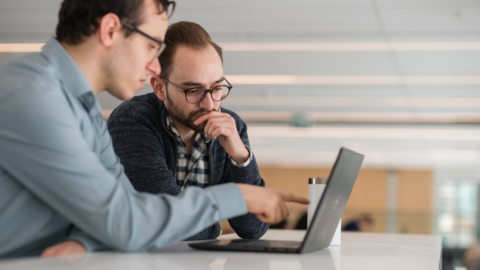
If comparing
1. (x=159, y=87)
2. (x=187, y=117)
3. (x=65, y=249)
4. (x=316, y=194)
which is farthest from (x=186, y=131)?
(x=65, y=249)

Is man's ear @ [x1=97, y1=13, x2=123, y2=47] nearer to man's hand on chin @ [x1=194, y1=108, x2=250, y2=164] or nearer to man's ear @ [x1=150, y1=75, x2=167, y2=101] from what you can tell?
man's hand on chin @ [x1=194, y1=108, x2=250, y2=164]

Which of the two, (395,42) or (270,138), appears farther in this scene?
(270,138)

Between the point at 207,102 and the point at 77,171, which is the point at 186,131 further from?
the point at 77,171

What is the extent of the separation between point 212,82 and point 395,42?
2.98 meters

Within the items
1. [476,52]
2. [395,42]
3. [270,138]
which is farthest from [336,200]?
[270,138]

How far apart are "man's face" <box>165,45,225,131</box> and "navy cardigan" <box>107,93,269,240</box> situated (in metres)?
0.07

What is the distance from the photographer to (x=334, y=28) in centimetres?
385

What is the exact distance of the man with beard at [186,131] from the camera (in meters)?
1.40

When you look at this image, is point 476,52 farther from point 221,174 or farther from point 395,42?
point 221,174

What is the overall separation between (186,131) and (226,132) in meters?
0.25

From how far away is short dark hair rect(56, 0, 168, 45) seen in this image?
3.27 ft

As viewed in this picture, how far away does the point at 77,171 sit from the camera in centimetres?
82

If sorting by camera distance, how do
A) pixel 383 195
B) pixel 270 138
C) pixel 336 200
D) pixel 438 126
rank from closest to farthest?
pixel 336 200
pixel 438 126
pixel 270 138
pixel 383 195

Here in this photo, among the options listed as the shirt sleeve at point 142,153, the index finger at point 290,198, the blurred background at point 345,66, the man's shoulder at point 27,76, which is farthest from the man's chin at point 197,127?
the blurred background at point 345,66
